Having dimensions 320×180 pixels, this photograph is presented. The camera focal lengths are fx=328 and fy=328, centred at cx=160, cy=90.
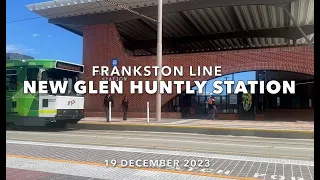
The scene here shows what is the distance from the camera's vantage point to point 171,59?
2388 cm

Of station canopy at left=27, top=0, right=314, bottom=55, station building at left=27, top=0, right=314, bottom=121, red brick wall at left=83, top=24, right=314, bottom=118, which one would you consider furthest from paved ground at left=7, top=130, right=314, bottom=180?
station canopy at left=27, top=0, right=314, bottom=55

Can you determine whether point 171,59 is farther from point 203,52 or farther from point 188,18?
point 188,18

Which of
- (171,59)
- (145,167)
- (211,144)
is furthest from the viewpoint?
(171,59)

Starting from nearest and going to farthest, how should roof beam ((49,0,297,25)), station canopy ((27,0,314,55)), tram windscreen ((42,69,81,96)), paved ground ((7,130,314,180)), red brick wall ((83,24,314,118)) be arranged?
paved ground ((7,130,314,180)), tram windscreen ((42,69,81,96)), red brick wall ((83,24,314,118)), roof beam ((49,0,297,25)), station canopy ((27,0,314,55))

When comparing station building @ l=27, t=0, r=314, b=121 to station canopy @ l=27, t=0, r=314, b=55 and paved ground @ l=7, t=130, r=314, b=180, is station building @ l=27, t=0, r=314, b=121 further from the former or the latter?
paved ground @ l=7, t=130, r=314, b=180

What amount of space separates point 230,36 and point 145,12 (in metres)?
11.7

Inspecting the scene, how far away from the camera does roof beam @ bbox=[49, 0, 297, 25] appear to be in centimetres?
2298

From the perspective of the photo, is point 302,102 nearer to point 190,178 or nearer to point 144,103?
point 144,103

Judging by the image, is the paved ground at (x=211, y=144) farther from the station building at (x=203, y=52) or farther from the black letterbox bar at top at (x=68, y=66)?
the station building at (x=203, y=52)

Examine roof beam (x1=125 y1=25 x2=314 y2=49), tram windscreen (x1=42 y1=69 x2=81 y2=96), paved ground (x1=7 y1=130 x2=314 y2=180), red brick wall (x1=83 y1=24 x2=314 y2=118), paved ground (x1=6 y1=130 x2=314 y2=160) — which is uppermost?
roof beam (x1=125 y1=25 x2=314 y2=49)

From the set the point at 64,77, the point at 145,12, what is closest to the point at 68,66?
the point at 64,77

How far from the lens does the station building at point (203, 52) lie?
21756mm

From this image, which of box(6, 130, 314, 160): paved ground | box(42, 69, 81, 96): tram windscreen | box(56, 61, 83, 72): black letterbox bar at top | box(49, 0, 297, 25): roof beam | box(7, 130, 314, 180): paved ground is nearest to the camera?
box(7, 130, 314, 180): paved ground
